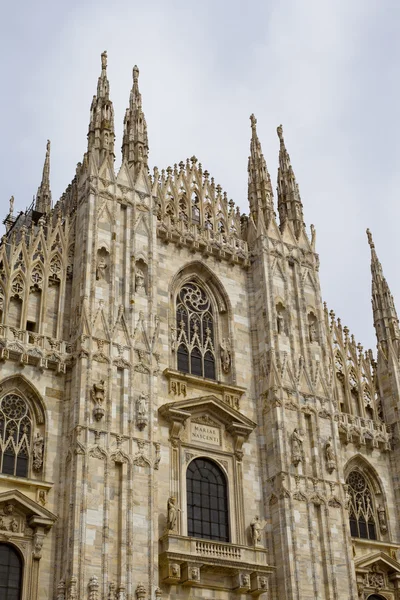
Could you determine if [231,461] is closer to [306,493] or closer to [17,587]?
[306,493]

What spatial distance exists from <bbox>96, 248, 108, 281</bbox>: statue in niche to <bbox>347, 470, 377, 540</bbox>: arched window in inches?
413

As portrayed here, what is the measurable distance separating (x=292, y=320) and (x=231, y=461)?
5635 mm

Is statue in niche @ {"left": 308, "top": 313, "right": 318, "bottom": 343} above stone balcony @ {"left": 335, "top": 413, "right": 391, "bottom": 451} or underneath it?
above

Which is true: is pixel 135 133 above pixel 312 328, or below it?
above

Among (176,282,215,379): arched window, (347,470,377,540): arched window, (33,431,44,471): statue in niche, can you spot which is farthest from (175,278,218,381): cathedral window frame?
(347,470,377,540): arched window

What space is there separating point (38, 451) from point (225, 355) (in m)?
7.48

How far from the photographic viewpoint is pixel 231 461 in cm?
2577

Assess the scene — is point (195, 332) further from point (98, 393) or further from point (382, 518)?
point (382, 518)

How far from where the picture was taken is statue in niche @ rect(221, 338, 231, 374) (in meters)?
27.5

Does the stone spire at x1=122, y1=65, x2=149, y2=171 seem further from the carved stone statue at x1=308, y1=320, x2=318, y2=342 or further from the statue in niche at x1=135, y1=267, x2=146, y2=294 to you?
the carved stone statue at x1=308, y1=320, x2=318, y2=342

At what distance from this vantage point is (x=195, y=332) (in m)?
27.6

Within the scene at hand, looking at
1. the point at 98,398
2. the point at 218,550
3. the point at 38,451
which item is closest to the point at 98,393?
the point at 98,398

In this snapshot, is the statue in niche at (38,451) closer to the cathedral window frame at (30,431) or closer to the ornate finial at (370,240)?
the cathedral window frame at (30,431)

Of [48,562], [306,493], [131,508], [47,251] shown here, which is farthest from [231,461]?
[47,251]
